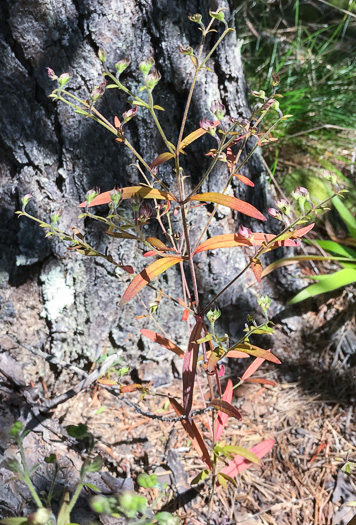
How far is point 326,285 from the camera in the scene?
183 cm

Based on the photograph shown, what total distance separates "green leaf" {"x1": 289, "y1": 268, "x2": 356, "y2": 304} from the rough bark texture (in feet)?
0.65

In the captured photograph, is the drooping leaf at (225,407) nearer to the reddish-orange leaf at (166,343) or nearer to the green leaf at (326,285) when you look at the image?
the reddish-orange leaf at (166,343)

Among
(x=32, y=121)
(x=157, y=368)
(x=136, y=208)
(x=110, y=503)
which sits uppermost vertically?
(x=32, y=121)

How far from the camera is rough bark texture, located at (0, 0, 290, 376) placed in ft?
4.49

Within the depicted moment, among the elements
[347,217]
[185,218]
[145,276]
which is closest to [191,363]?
[145,276]

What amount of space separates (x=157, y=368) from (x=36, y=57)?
A: 1.24 m

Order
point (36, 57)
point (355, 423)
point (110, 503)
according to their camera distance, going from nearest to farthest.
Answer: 1. point (110, 503)
2. point (36, 57)
3. point (355, 423)

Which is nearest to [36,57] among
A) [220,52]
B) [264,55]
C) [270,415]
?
[220,52]

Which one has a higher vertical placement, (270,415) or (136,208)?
(136,208)

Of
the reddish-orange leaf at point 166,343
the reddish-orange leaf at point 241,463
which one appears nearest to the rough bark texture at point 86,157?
the reddish-orange leaf at point 166,343

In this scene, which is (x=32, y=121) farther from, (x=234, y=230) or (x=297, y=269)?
(x=297, y=269)

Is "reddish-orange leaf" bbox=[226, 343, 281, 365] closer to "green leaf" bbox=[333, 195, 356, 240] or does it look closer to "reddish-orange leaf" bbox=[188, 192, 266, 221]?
"reddish-orange leaf" bbox=[188, 192, 266, 221]

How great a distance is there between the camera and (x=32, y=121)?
1.45 meters

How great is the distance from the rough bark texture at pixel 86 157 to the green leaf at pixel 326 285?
7.8 inches
